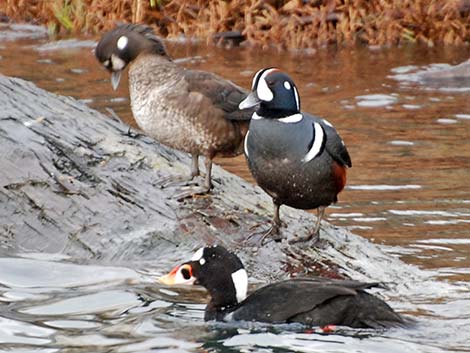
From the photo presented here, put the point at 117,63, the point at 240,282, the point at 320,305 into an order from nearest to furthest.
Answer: the point at 320,305 < the point at 240,282 < the point at 117,63

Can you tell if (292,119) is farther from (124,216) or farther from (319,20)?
(319,20)

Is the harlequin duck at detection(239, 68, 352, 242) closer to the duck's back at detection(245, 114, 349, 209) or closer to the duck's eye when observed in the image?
the duck's back at detection(245, 114, 349, 209)

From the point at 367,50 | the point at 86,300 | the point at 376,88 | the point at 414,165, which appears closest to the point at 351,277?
the point at 86,300

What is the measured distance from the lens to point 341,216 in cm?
1050

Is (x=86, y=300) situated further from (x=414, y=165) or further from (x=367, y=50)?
(x=367, y=50)

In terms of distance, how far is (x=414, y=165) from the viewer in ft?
39.3

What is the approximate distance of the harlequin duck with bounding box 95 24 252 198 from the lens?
8.21 meters

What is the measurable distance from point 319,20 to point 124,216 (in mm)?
9784

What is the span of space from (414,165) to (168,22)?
23.5 feet

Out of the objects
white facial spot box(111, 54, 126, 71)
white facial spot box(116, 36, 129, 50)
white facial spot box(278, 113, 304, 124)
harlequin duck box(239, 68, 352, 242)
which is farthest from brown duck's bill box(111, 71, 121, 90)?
white facial spot box(278, 113, 304, 124)

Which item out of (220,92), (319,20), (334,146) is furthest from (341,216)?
(319,20)

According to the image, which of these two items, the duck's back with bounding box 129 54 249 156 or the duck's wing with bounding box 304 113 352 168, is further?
the duck's back with bounding box 129 54 249 156

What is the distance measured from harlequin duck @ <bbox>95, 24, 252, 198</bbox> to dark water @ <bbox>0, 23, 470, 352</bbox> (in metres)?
0.95

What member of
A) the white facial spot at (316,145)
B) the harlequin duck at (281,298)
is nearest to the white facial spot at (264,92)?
the white facial spot at (316,145)
